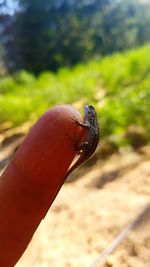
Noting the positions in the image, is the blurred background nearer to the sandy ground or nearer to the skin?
the sandy ground

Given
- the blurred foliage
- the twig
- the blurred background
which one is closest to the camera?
the twig

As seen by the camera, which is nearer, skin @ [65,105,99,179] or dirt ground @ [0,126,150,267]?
skin @ [65,105,99,179]

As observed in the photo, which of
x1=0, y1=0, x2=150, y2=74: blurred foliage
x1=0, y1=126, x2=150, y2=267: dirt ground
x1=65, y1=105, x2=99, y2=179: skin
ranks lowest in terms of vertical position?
x1=0, y1=0, x2=150, y2=74: blurred foliage

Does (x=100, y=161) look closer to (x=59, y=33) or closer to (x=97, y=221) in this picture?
(x=97, y=221)

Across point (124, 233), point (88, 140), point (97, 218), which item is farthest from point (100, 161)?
point (88, 140)

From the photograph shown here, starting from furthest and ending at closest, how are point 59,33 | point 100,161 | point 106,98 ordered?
point 59,33, point 106,98, point 100,161

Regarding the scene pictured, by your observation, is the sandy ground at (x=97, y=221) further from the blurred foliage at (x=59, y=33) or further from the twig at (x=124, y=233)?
the blurred foliage at (x=59, y=33)

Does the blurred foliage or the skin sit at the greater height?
the skin

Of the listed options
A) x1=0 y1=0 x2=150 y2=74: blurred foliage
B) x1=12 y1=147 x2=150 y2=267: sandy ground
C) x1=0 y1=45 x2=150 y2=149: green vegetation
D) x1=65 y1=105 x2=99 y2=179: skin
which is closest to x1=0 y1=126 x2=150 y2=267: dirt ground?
x1=12 y1=147 x2=150 y2=267: sandy ground
